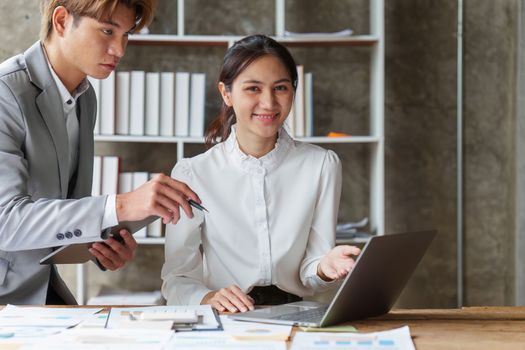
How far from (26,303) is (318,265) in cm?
76

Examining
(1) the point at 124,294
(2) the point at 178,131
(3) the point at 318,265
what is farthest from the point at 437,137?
(3) the point at 318,265

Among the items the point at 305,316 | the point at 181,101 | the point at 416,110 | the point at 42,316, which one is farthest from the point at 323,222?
the point at 416,110

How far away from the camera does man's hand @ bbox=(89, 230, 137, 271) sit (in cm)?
194

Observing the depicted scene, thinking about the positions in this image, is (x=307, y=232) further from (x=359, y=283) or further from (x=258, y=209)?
(x=359, y=283)

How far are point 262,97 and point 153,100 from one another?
132 cm

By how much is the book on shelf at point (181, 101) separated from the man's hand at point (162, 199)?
6.13 feet

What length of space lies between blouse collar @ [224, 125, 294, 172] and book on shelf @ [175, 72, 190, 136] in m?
1.20

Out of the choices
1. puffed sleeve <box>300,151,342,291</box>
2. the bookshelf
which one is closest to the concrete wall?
the bookshelf

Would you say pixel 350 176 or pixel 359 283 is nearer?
pixel 359 283

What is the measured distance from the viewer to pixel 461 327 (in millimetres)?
1591

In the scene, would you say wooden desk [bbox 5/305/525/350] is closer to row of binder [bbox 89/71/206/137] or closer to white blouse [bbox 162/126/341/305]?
white blouse [bbox 162/126/341/305]

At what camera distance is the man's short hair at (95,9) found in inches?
80.4

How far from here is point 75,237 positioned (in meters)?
1.76

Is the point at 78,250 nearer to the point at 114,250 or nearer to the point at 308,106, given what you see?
the point at 114,250
